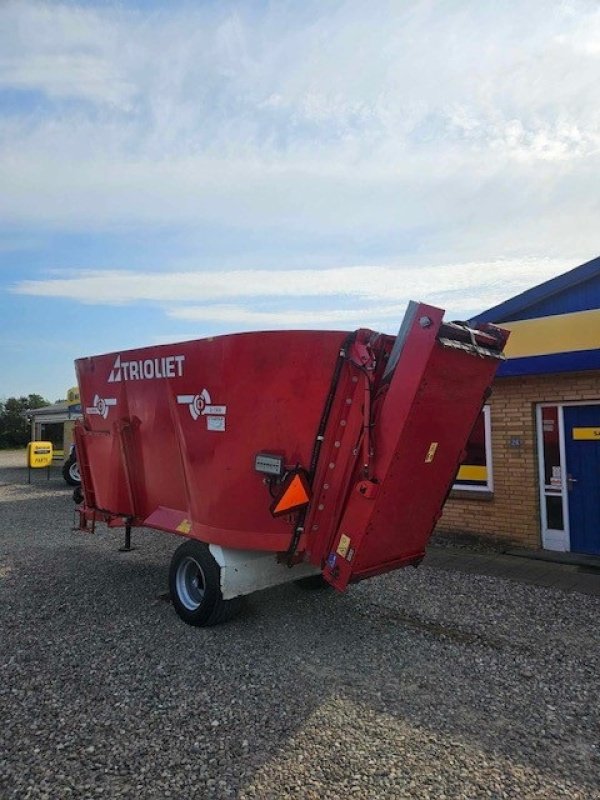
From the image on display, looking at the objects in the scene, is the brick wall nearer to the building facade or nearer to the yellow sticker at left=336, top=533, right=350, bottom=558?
the building facade

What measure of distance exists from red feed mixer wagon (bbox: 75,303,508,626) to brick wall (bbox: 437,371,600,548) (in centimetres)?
411

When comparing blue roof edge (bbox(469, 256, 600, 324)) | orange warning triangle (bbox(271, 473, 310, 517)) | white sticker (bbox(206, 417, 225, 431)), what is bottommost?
orange warning triangle (bbox(271, 473, 310, 517))

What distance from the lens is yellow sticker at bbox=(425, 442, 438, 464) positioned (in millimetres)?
4704

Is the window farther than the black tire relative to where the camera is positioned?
Yes

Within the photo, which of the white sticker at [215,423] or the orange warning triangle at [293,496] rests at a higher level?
the white sticker at [215,423]

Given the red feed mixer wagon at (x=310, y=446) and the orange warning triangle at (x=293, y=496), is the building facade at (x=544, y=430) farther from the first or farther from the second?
the orange warning triangle at (x=293, y=496)

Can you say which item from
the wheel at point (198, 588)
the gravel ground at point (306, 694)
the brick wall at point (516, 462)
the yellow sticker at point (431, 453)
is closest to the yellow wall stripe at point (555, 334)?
the brick wall at point (516, 462)

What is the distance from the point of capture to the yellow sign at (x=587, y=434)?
27.3 feet

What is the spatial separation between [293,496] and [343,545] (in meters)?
0.56

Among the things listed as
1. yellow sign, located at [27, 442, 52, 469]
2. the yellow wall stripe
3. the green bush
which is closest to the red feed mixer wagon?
the yellow wall stripe

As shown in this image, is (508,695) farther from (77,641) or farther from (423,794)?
(77,641)

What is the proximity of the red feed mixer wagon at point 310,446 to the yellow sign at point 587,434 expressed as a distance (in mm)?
4225

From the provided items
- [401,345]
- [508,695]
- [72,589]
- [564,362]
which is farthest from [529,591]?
[72,589]

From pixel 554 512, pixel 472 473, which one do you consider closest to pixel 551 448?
pixel 554 512
